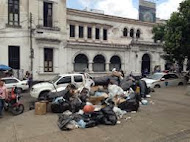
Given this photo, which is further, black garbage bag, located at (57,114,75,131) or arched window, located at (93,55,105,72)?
arched window, located at (93,55,105,72)

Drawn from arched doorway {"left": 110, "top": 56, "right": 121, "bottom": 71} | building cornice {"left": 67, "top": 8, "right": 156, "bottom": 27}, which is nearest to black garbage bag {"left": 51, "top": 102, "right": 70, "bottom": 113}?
building cornice {"left": 67, "top": 8, "right": 156, "bottom": 27}

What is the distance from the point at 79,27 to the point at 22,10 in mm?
7398

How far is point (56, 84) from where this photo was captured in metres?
15.7

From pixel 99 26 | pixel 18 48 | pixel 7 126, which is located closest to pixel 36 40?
pixel 18 48

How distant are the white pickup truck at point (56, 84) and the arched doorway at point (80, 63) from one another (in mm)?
11154

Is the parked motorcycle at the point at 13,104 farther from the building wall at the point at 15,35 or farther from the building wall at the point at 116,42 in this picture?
the building wall at the point at 116,42

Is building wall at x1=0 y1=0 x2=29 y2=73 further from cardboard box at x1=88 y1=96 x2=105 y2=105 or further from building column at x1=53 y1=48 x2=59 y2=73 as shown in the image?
cardboard box at x1=88 y1=96 x2=105 y2=105

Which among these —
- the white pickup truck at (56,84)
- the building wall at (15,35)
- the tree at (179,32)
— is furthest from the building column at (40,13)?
the tree at (179,32)

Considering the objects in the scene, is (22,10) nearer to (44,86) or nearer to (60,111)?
(44,86)

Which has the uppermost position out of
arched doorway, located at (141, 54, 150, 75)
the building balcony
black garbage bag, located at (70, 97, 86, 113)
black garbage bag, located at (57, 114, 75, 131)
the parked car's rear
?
the building balcony

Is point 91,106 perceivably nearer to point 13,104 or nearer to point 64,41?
point 13,104

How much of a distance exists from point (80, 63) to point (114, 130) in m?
20.2

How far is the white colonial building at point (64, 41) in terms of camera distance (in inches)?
964

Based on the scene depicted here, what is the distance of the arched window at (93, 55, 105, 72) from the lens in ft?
96.0
